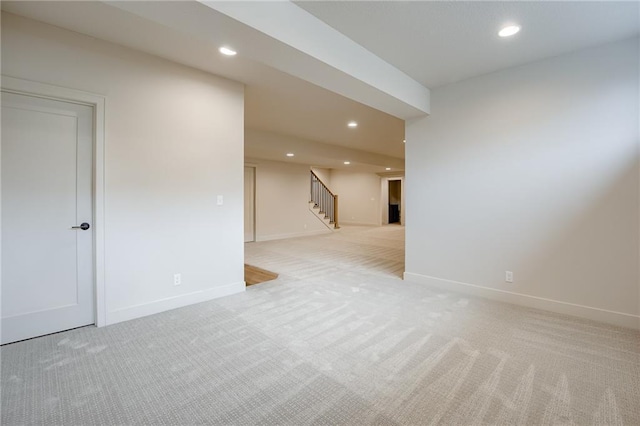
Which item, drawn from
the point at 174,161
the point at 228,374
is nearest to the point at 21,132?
the point at 174,161

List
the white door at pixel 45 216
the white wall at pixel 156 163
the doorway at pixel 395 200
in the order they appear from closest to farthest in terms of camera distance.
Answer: the white door at pixel 45 216, the white wall at pixel 156 163, the doorway at pixel 395 200

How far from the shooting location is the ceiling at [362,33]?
1.98m

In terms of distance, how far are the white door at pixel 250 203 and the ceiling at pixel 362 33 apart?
14.7 feet

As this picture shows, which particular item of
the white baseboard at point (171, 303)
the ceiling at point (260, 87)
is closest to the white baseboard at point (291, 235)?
the ceiling at point (260, 87)

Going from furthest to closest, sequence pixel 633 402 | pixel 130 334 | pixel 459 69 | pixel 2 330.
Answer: pixel 459 69, pixel 130 334, pixel 2 330, pixel 633 402

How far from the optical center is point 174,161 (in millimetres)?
3025

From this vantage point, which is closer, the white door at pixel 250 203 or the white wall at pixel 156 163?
the white wall at pixel 156 163

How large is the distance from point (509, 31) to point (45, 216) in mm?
4248

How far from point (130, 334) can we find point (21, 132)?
73.9 inches

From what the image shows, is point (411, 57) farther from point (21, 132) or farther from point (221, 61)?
point (21, 132)

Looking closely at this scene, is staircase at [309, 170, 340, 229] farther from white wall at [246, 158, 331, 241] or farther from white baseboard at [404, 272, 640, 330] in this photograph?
white baseboard at [404, 272, 640, 330]

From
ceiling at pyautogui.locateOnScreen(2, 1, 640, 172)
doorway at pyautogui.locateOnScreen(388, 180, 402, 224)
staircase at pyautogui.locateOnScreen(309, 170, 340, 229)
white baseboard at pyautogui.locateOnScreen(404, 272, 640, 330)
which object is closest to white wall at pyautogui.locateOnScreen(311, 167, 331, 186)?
staircase at pyautogui.locateOnScreen(309, 170, 340, 229)

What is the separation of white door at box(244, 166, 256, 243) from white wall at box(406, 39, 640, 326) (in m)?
5.16

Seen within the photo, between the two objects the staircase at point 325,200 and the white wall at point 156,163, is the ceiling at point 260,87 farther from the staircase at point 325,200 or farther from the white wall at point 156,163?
the staircase at point 325,200
